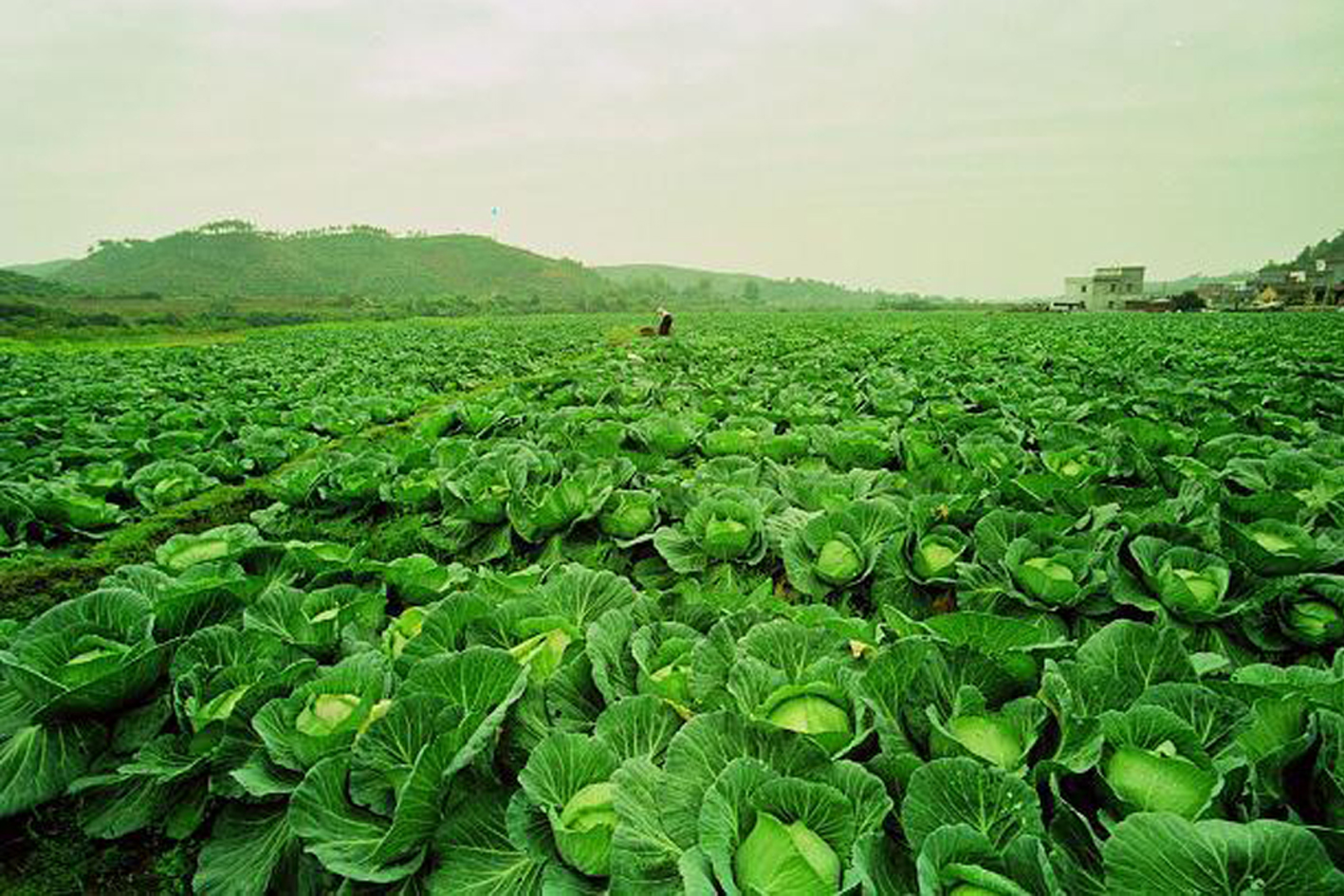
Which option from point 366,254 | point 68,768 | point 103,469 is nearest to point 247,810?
point 68,768

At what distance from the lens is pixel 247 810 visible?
2000mm

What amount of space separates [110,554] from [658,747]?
5.03 meters

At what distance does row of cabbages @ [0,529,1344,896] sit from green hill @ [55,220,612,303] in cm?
9851

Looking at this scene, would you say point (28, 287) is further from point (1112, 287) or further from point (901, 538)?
point (1112, 287)

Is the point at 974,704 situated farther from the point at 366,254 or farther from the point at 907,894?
the point at 366,254

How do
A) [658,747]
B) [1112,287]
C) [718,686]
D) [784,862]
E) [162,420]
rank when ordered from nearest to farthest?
[784,862], [658,747], [718,686], [162,420], [1112,287]

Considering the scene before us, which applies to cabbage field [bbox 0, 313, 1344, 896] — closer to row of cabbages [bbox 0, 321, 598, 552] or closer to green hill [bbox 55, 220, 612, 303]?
row of cabbages [bbox 0, 321, 598, 552]

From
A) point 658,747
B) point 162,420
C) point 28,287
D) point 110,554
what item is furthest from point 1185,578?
point 28,287

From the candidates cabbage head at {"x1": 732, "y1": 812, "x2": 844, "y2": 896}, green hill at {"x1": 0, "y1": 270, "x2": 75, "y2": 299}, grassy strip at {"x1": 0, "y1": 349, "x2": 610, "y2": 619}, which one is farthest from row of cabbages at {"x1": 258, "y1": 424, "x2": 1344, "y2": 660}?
green hill at {"x1": 0, "y1": 270, "x2": 75, "y2": 299}

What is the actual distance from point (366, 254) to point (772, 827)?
160m

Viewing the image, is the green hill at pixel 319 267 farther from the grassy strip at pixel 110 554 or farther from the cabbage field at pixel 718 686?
the cabbage field at pixel 718 686

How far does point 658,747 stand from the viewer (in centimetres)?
184

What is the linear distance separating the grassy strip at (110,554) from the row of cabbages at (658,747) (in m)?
2.43

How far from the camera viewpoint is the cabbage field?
1463 mm
